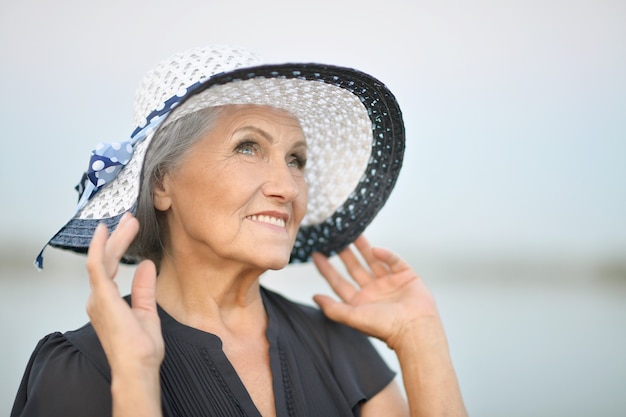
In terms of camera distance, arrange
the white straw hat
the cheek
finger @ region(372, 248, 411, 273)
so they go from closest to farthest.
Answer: the white straw hat, the cheek, finger @ region(372, 248, 411, 273)

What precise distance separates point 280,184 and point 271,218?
107mm

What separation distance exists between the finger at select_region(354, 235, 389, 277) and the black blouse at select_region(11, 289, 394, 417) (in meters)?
0.26

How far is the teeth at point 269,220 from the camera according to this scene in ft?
6.77

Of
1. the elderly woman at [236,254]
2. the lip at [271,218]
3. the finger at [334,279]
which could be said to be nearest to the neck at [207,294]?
the elderly woman at [236,254]

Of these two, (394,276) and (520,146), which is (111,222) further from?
(520,146)

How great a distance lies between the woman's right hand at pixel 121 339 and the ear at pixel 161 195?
1.78 feet

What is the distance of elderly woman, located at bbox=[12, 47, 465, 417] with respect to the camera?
72.2 inches

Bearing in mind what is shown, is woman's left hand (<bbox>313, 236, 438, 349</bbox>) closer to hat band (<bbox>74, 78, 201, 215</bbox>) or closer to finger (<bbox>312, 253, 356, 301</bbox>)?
finger (<bbox>312, 253, 356, 301</bbox>)

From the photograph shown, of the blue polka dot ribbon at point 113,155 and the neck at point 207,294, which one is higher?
the blue polka dot ribbon at point 113,155

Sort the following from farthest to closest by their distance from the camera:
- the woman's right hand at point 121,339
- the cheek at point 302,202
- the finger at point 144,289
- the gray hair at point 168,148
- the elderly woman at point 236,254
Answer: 1. the cheek at point 302,202
2. the gray hair at point 168,148
3. the elderly woman at point 236,254
4. the finger at point 144,289
5. the woman's right hand at point 121,339

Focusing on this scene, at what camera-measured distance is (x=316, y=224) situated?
265cm

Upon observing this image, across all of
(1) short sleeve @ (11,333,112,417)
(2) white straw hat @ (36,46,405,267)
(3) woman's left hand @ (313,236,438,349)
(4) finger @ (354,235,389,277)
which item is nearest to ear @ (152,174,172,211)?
(2) white straw hat @ (36,46,405,267)

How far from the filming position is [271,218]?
2.09 metres

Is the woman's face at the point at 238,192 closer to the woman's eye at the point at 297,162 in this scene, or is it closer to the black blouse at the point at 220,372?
the woman's eye at the point at 297,162
